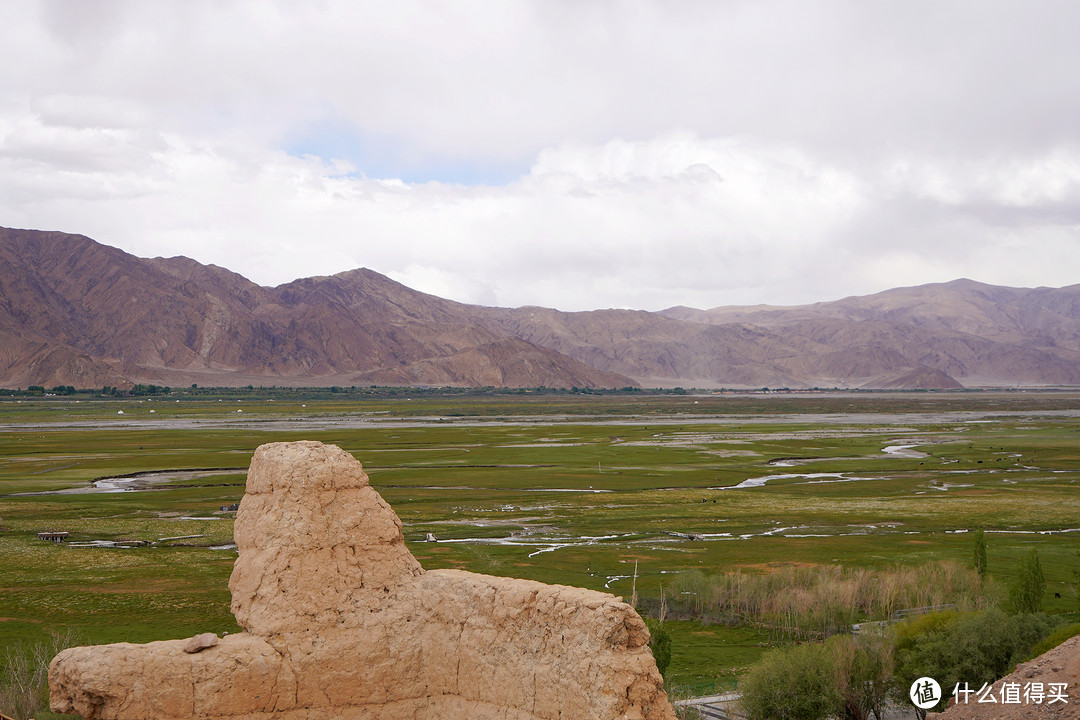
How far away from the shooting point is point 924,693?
71.5ft

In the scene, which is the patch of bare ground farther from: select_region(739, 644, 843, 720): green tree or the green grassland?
the green grassland

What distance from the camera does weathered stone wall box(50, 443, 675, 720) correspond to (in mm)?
A: 10695

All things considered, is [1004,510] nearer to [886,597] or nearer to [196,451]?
[886,597]

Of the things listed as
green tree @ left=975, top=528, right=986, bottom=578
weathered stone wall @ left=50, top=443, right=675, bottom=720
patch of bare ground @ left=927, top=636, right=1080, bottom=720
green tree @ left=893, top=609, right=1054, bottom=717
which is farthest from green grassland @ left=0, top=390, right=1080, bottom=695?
weathered stone wall @ left=50, top=443, right=675, bottom=720

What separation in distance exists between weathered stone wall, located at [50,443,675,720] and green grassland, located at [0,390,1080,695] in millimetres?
14517

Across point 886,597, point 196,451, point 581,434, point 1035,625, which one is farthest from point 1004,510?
point 196,451

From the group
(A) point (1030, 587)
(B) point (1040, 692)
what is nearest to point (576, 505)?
(A) point (1030, 587)

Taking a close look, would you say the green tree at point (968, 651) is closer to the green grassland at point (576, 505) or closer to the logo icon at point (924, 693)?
the logo icon at point (924, 693)

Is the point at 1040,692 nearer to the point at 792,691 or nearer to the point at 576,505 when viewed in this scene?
the point at 792,691

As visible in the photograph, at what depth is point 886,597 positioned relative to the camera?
30.2 meters

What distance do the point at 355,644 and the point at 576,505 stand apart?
4180 centimetres

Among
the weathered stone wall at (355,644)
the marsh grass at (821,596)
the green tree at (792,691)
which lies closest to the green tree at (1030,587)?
the marsh grass at (821,596)

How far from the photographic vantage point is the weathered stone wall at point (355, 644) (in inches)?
421

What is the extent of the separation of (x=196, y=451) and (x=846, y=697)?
232ft
